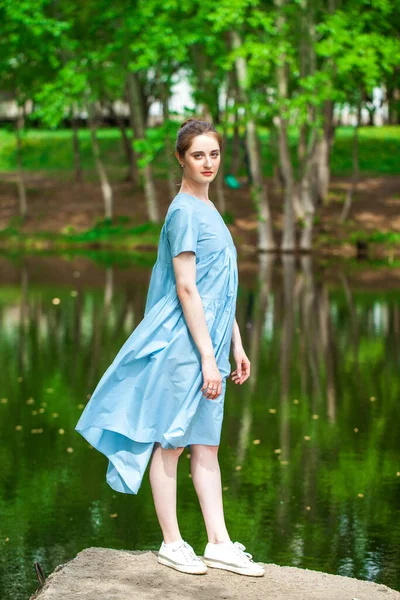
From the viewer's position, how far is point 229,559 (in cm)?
544

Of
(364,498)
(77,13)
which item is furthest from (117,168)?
(364,498)

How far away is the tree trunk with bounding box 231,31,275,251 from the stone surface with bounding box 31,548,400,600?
28.7 meters

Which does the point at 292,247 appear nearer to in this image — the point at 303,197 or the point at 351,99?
the point at 303,197

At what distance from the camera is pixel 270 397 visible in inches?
487

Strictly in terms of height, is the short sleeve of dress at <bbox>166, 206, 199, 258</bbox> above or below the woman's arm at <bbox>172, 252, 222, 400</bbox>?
above

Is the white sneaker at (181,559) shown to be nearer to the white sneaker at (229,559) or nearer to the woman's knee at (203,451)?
the white sneaker at (229,559)

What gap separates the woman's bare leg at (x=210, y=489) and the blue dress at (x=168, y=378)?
11 centimetres

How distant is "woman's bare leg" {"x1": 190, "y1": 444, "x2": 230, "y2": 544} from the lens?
550 centimetres

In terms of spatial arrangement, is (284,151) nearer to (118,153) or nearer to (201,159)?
(118,153)

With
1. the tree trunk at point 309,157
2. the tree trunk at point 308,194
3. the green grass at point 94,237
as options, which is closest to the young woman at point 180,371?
the tree trunk at point 309,157

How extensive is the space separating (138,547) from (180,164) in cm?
252

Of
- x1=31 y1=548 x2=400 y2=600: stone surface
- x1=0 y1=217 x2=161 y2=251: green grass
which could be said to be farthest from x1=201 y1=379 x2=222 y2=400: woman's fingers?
x1=0 y1=217 x2=161 y2=251: green grass

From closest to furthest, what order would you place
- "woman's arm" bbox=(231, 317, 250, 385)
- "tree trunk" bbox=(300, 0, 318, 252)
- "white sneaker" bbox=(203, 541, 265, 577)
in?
"white sneaker" bbox=(203, 541, 265, 577), "woman's arm" bbox=(231, 317, 250, 385), "tree trunk" bbox=(300, 0, 318, 252)

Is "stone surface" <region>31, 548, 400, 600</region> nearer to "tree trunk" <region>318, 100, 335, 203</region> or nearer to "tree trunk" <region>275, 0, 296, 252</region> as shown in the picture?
"tree trunk" <region>275, 0, 296, 252</region>
